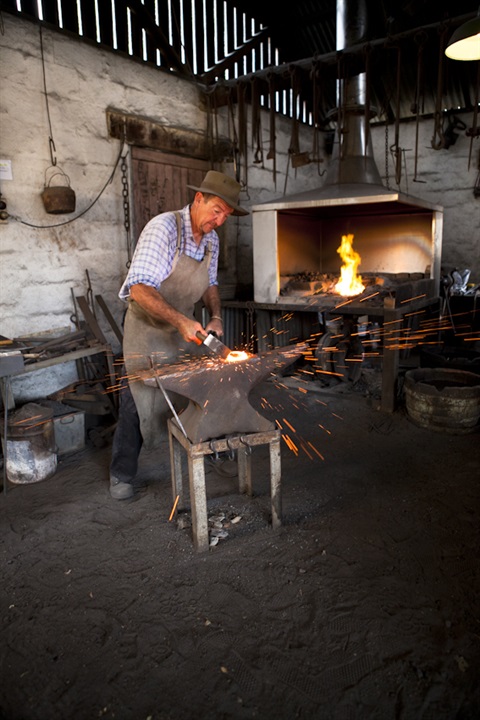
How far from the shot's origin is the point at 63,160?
174 inches

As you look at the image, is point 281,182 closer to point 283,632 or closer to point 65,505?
point 65,505

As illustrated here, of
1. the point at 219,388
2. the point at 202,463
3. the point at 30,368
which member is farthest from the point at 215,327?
the point at 30,368

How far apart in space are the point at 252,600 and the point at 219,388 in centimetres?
95

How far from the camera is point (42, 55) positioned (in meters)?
4.20

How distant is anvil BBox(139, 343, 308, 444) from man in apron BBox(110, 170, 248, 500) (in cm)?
33

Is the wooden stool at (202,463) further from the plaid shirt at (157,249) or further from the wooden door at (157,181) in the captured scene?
the wooden door at (157,181)

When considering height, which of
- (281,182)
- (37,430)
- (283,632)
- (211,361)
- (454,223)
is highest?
(281,182)

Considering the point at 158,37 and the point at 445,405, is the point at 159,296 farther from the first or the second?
A: the point at 158,37

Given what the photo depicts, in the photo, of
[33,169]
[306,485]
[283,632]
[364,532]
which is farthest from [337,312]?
[283,632]

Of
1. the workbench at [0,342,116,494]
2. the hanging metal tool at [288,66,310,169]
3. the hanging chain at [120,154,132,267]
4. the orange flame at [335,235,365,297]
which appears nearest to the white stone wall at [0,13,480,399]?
the hanging chain at [120,154,132,267]

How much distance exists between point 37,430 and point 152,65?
12.9 feet

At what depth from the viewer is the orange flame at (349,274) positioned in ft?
16.6

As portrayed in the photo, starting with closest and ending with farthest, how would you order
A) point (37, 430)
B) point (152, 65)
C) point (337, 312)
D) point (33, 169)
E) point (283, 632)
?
point (283, 632) → point (37, 430) → point (33, 169) → point (337, 312) → point (152, 65)

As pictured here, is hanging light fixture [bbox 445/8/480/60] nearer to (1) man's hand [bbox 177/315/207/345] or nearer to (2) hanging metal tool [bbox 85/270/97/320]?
(1) man's hand [bbox 177/315/207/345]
